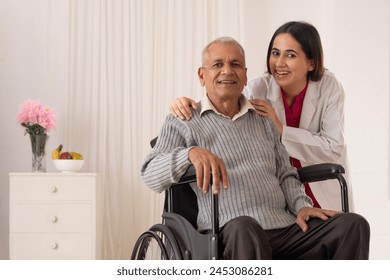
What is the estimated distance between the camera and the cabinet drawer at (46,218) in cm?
372

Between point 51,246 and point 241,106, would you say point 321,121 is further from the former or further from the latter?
point 51,246

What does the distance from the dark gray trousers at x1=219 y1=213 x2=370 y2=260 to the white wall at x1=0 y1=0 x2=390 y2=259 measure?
2.19 meters

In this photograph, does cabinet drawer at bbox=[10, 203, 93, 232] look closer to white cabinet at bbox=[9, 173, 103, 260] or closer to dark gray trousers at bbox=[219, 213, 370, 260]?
white cabinet at bbox=[9, 173, 103, 260]

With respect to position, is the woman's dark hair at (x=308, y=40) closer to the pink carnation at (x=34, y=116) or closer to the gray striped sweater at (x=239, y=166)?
the gray striped sweater at (x=239, y=166)

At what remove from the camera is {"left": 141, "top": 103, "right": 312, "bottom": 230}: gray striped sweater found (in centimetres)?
215

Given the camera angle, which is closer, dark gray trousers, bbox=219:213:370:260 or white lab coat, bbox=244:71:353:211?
dark gray trousers, bbox=219:213:370:260

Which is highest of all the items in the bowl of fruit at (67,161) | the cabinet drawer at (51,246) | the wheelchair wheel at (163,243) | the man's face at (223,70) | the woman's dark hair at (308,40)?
the woman's dark hair at (308,40)

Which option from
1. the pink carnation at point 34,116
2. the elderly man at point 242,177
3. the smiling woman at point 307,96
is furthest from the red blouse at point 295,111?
the pink carnation at point 34,116

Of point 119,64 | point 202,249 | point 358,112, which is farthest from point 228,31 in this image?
point 202,249

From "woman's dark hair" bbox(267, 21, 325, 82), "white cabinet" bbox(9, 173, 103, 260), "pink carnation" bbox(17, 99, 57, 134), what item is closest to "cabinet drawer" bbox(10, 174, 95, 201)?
"white cabinet" bbox(9, 173, 103, 260)

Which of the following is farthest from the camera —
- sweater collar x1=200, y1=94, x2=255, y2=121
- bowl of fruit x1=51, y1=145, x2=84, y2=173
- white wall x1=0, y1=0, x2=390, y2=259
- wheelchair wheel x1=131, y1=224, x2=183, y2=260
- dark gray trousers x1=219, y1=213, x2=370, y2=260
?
white wall x1=0, y1=0, x2=390, y2=259

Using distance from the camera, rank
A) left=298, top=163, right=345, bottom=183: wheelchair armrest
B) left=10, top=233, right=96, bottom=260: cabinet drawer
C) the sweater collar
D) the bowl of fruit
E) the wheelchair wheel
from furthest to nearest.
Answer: the bowl of fruit → left=10, top=233, right=96, bottom=260: cabinet drawer → the sweater collar → left=298, top=163, right=345, bottom=183: wheelchair armrest → the wheelchair wheel

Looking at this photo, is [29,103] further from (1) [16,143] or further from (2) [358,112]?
(2) [358,112]

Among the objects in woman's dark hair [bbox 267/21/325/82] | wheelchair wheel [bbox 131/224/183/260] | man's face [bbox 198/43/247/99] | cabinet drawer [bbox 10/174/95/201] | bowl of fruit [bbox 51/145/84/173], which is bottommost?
wheelchair wheel [bbox 131/224/183/260]
